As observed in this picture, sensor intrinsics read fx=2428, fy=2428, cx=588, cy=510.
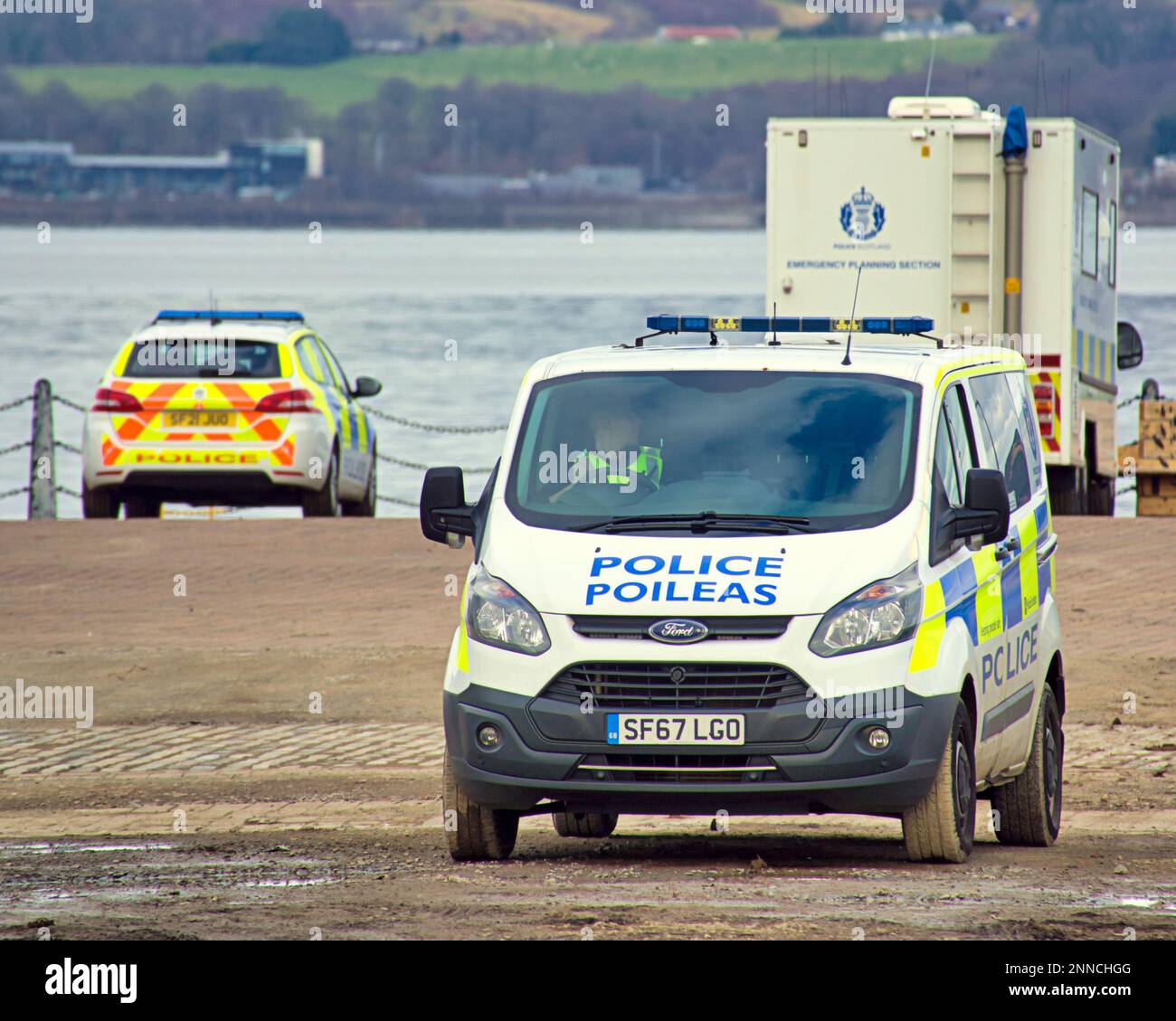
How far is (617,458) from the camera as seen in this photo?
833 cm

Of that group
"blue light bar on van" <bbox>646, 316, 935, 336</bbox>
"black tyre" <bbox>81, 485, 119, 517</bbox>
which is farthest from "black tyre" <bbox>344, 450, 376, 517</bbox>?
"blue light bar on van" <bbox>646, 316, 935, 336</bbox>

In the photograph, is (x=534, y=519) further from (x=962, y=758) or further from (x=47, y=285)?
(x=47, y=285)

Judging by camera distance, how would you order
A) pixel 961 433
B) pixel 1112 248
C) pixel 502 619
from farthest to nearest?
pixel 1112 248 < pixel 961 433 < pixel 502 619

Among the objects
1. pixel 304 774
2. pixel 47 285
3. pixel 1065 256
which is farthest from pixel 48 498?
pixel 47 285

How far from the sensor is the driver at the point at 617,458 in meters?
8.27

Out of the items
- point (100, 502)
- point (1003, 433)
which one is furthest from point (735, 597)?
point (100, 502)

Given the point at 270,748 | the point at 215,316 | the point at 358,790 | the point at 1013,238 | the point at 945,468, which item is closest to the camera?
the point at 945,468

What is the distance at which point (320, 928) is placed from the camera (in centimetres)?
667

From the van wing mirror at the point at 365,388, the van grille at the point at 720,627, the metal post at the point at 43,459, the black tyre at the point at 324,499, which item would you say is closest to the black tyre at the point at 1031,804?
the van grille at the point at 720,627

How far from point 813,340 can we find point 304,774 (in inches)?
141

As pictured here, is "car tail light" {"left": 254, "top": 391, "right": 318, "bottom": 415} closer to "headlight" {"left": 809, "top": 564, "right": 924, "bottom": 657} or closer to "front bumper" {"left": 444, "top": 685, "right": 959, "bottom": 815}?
"front bumper" {"left": 444, "top": 685, "right": 959, "bottom": 815}

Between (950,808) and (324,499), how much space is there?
1366 centimetres

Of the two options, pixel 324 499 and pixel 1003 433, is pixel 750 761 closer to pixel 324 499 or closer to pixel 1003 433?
pixel 1003 433
